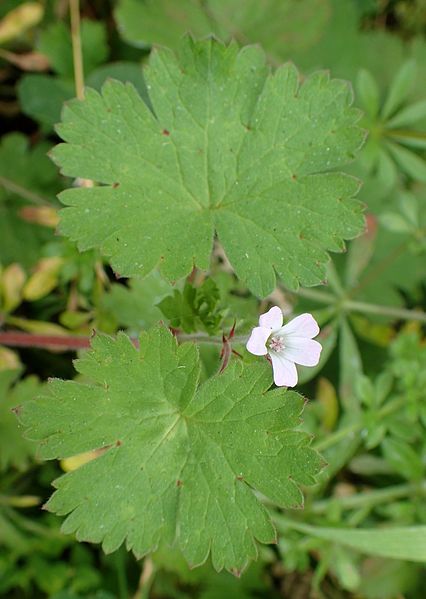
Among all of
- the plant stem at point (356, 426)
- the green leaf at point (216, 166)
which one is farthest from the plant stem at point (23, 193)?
the plant stem at point (356, 426)

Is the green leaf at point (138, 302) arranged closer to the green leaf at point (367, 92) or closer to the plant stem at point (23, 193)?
the plant stem at point (23, 193)

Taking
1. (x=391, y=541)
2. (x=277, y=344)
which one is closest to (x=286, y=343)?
(x=277, y=344)

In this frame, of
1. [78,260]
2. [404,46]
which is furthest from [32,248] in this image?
[404,46]

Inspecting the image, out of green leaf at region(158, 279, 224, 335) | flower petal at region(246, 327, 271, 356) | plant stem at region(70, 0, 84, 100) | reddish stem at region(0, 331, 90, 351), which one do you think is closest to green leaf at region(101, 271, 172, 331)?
reddish stem at region(0, 331, 90, 351)

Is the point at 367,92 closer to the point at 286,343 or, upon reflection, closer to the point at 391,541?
the point at 286,343

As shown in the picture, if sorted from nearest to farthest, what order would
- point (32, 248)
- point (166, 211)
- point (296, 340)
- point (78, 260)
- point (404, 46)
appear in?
1. point (296, 340)
2. point (166, 211)
3. point (78, 260)
4. point (32, 248)
5. point (404, 46)

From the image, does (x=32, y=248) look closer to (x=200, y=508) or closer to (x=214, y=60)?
(x=214, y=60)

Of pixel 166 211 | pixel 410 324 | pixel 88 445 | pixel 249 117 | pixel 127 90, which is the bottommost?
pixel 410 324
